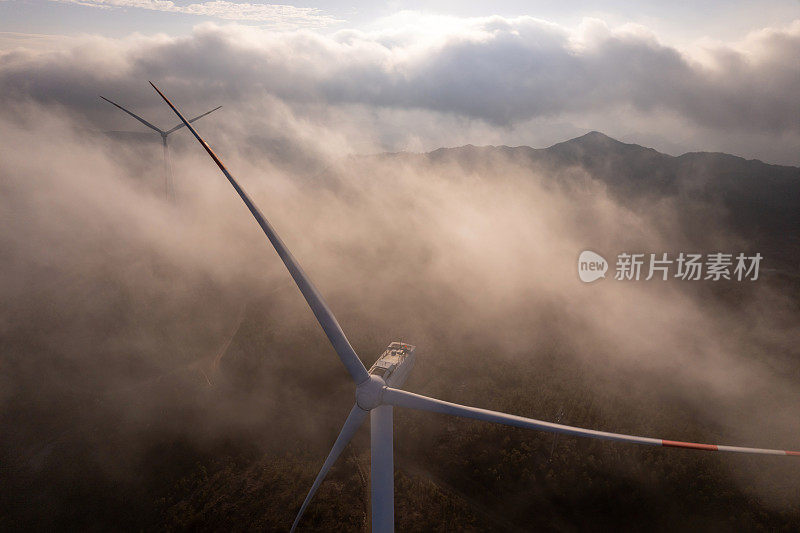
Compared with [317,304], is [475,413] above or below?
below

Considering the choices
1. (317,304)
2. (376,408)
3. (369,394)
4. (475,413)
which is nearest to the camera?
(475,413)

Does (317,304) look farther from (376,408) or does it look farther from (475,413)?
(475,413)

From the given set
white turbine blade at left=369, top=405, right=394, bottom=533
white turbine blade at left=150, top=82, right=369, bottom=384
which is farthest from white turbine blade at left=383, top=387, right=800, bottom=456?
white turbine blade at left=150, top=82, right=369, bottom=384

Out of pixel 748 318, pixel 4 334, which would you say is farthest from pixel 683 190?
pixel 4 334

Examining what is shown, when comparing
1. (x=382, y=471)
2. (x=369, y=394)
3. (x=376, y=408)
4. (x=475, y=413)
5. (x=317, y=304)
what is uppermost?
(x=317, y=304)

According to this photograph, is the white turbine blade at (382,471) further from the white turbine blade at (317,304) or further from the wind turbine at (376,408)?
the white turbine blade at (317,304)

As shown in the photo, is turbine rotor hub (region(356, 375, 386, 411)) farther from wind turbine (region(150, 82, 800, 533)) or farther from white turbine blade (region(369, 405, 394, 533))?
white turbine blade (region(369, 405, 394, 533))

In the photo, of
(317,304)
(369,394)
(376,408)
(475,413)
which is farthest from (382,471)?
(317,304)

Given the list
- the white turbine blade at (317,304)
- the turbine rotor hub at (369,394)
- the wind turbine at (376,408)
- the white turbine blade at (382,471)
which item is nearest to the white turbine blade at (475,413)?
the wind turbine at (376,408)

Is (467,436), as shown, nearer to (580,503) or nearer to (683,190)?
(580,503)
